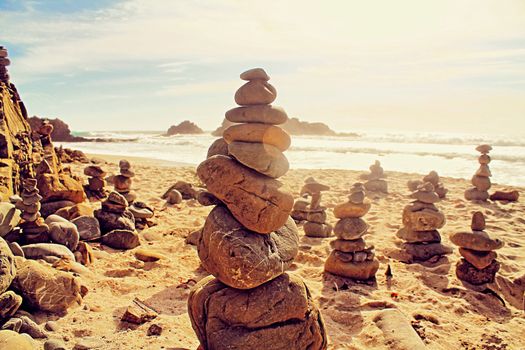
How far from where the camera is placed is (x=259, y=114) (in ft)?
13.3

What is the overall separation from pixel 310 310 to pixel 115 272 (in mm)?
3434

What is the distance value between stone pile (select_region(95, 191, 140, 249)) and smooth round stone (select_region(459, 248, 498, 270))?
597cm

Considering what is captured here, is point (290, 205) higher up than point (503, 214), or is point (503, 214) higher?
point (290, 205)

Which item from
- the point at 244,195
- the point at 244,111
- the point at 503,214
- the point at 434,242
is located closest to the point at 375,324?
the point at 244,195

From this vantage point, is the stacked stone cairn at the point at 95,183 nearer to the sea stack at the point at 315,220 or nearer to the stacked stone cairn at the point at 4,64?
the stacked stone cairn at the point at 4,64

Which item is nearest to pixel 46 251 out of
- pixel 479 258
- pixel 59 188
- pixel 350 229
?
pixel 59 188

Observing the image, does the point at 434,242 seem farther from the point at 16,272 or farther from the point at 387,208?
the point at 16,272

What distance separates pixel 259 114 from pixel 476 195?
10.9 meters

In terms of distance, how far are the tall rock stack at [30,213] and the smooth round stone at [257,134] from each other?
3.39 m

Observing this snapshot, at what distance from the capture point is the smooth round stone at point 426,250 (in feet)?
24.0

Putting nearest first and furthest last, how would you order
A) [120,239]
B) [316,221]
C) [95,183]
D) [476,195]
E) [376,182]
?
[120,239] < [316,221] < [95,183] < [476,195] < [376,182]

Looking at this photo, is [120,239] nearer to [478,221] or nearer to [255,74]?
[255,74]

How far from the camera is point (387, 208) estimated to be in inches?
444

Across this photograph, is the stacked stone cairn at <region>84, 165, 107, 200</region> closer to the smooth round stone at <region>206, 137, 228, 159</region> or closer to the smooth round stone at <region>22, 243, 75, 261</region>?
the smooth round stone at <region>22, 243, 75, 261</region>
